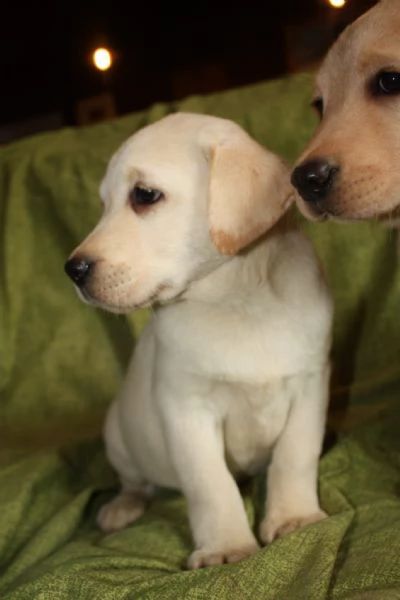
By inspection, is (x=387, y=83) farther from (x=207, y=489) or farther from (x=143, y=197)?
(x=207, y=489)

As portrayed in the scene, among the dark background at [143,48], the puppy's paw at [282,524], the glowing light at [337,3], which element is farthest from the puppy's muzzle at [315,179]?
the dark background at [143,48]

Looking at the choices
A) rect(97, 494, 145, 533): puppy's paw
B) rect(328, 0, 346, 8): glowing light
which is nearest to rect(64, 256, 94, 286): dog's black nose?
rect(97, 494, 145, 533): puppy's paw

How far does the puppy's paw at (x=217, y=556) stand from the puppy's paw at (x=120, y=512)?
1.21 ft

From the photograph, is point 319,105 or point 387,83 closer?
point 387,83

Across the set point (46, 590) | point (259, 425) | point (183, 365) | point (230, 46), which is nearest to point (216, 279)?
point (183, 365)

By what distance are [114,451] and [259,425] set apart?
0.45 meters

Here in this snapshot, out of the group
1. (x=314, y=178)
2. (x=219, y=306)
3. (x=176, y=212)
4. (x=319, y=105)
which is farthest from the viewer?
(x=319, y=105)

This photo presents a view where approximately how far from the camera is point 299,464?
179cm

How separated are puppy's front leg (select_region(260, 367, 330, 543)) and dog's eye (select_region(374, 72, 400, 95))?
58 centimetres

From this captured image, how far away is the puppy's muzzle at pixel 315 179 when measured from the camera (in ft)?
5.14

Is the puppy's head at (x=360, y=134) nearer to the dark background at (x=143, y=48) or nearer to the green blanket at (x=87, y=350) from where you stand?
the green blanket at (x=87, y=350)

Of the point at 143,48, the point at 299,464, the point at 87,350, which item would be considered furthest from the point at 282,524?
the point at 143,48

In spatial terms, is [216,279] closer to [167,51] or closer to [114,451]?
[114,451]

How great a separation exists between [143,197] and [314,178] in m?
0.34
